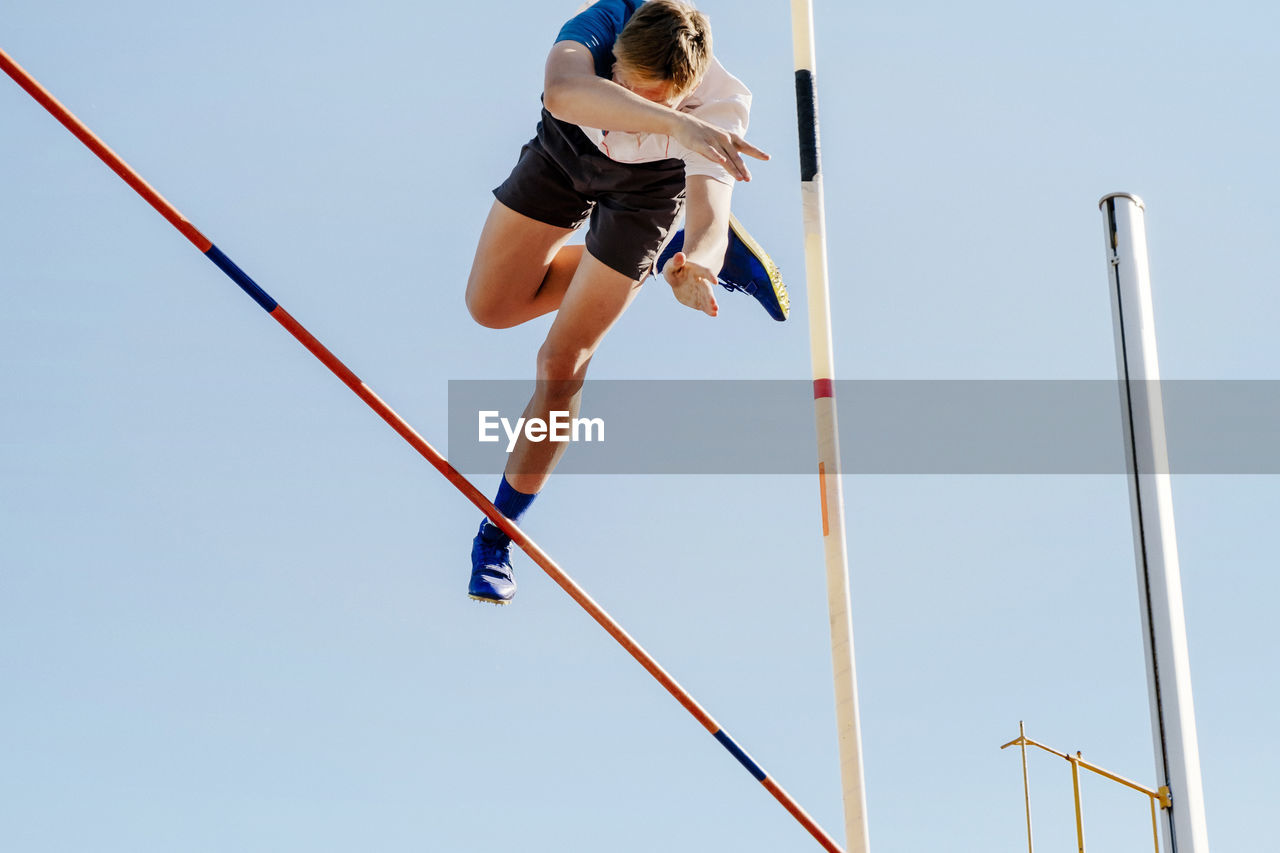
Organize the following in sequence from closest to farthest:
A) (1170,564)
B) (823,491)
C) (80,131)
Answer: (1170,564) → (80,131) → (823,491)

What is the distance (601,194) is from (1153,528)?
212cm

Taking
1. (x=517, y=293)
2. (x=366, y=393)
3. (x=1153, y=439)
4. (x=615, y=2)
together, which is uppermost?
(x=615, y=2)

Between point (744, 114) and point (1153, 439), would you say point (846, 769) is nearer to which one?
point (1153, 439)

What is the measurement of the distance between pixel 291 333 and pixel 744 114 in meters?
1.66

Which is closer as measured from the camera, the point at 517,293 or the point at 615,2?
the point at 615,2

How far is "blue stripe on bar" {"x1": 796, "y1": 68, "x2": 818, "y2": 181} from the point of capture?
538 centimetres

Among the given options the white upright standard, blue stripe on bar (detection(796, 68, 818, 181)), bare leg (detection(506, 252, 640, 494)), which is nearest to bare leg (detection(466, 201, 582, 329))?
bare leg (detection(506, 252, 640, 494))

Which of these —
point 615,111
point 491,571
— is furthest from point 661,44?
point 491,571

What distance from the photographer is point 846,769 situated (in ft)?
15.9

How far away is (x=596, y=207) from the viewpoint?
17.0 ft

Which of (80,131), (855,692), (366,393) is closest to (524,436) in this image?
(366,393)

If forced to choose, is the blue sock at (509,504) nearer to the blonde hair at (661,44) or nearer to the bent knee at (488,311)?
the bent knee at (488,311)

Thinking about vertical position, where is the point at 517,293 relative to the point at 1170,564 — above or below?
above

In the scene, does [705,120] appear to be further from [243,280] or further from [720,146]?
[243,280]
